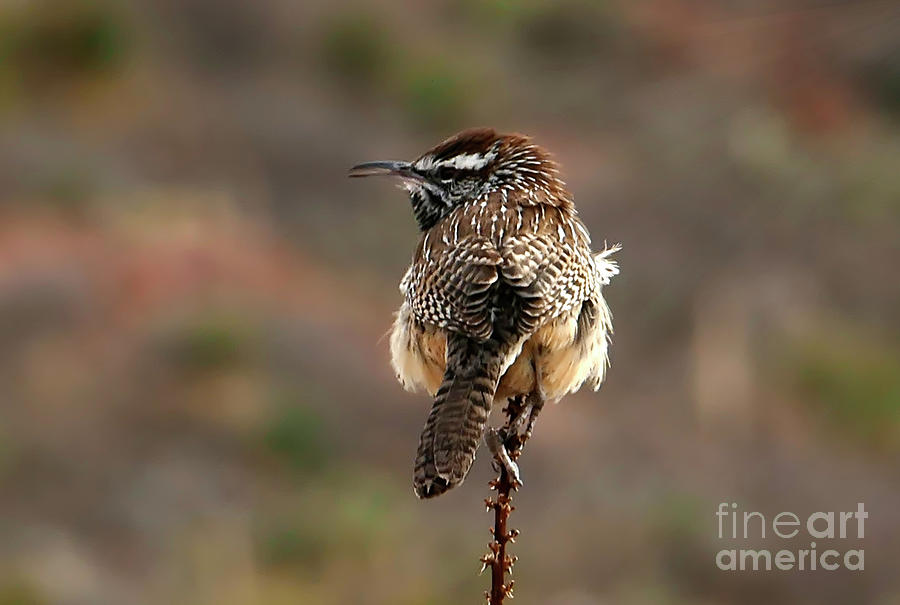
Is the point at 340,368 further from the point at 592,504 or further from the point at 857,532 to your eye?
the point at 857,532

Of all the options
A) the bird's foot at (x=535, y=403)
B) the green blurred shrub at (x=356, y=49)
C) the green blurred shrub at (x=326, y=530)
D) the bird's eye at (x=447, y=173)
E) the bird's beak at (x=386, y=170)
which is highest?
the green blurred shrub at (x=356, y=49)

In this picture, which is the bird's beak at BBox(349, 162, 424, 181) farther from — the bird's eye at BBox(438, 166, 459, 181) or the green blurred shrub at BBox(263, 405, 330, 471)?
the green blurred shrub at BBox(263, 405, 330, 471)

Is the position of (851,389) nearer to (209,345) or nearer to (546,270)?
(209,345)

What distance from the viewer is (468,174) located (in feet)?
12.7

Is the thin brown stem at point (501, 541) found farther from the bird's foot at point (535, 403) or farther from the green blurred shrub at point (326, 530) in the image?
the green blurred shrub at point (326, 530)

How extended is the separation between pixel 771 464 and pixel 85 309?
602cm

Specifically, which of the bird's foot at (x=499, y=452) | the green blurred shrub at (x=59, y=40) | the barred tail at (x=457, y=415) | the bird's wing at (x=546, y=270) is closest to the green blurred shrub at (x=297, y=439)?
the green blurred shrub at (x=59, y=40)

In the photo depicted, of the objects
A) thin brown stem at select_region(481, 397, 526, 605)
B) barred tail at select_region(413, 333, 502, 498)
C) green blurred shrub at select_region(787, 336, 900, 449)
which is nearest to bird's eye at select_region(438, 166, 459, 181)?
barred tail at select_region(413, 333, 502, 498)

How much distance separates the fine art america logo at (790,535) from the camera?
9.63m

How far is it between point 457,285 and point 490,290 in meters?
0.08

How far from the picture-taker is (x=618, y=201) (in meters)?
14.4

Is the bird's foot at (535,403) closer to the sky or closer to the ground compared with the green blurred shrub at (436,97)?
closer to the ground

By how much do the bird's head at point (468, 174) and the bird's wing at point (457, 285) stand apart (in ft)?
0.90

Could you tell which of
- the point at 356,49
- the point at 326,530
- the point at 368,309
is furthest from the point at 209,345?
the point at 356,49
